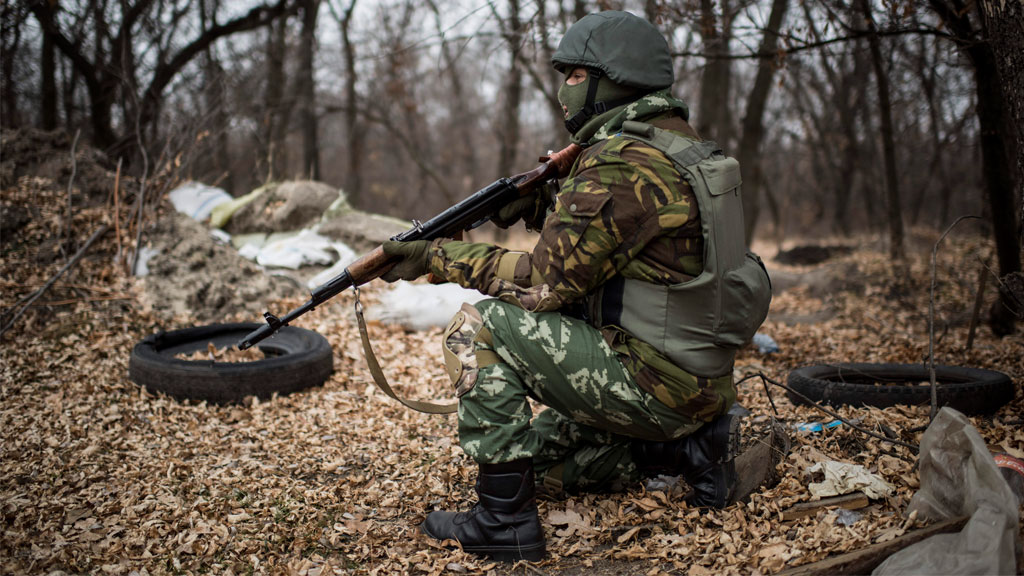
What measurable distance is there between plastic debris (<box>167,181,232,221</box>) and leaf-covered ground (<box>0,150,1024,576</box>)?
1744 millimetres

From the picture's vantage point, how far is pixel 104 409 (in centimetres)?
418

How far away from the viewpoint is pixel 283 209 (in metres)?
7.96

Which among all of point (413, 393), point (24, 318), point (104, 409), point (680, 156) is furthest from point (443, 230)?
point (24, 318)

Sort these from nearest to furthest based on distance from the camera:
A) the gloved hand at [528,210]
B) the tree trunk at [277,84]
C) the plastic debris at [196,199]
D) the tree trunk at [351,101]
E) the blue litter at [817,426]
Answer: the gloved hand at [528,210] < the blue litter at [817,426] < the plastic debris at [196,199] < the tree trunk at [277,84] < the tree trunk at [351,101]

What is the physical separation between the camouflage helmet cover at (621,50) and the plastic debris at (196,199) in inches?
238

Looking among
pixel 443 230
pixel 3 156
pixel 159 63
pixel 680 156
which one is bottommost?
pixel 443 230

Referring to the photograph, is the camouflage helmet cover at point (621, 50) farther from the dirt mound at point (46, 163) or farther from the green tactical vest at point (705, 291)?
the dirt mound at point (46, 163)

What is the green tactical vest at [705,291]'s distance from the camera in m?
2.44

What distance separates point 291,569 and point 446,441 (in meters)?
1.39

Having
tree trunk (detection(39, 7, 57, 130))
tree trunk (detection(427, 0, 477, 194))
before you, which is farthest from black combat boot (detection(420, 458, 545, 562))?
tree trunk (detection(427, 0, 477, 194))

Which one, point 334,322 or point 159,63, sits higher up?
point 159,63

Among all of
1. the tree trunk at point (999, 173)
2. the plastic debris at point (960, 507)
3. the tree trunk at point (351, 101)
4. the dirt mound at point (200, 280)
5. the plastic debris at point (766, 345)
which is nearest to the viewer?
the plastic debris at point (960, 507)

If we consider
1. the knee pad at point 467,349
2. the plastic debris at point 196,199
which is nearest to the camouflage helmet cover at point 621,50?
the knee pad at point 467,349

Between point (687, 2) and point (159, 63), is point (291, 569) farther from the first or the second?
point (159, 63)
